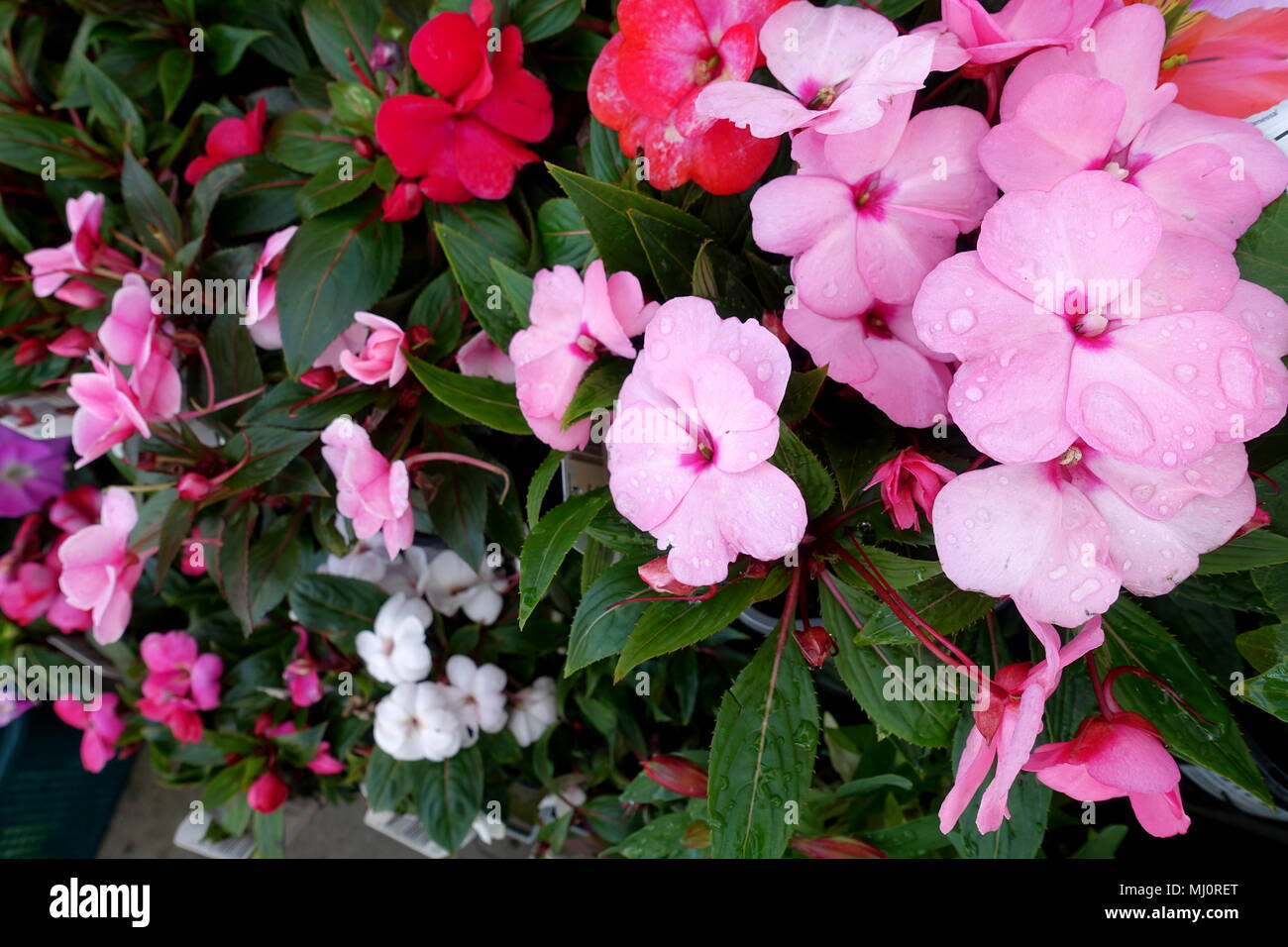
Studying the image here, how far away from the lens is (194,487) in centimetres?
85

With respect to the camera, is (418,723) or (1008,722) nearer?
(1008,722)

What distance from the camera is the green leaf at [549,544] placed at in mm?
628

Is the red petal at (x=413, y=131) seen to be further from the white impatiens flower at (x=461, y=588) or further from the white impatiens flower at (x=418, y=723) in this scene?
the white impatiens flower at (x=418, y=723)

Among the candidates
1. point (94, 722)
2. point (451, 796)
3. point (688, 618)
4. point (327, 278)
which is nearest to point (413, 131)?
point (327, 278)

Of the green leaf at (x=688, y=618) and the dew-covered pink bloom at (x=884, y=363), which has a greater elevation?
the dew-covered pink bloom at (x=884, y=363)

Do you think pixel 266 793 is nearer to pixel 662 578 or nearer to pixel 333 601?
pixel 333 601

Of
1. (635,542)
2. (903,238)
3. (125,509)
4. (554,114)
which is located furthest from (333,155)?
(903,238)

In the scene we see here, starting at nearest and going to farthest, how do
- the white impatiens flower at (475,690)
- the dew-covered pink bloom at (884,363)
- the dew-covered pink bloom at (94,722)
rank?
the dew-covered pink bloom at (884,363), the white impatiens flower at (475,690), the dew-covered pink bloom at (94,722)

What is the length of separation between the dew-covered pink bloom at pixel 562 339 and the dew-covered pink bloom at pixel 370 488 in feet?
0.67

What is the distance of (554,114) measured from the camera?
3.18 feet

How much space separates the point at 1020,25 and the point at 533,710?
3.21ft

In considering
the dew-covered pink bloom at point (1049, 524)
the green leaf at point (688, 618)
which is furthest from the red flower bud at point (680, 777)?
the dew-covered pink bloom at point (1049, 524)

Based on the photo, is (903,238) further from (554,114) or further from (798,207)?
(554,114)
